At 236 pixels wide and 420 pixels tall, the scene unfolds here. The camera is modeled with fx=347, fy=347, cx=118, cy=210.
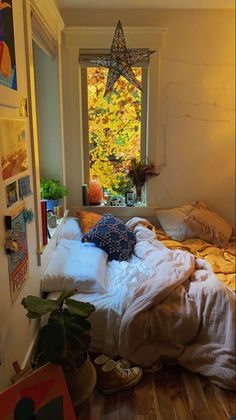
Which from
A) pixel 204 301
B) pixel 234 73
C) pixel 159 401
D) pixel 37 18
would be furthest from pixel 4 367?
pixel 234 73

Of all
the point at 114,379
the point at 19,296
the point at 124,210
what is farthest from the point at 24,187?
the point at 124,210

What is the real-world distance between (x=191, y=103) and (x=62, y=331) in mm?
2511

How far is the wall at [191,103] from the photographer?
3.08 meters

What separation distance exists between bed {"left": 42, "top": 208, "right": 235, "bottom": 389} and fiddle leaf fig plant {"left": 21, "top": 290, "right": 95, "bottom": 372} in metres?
0.51

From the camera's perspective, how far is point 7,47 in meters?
1.53

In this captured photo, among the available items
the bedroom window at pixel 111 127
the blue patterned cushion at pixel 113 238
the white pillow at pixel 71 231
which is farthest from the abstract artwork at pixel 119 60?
the white pillow at pixel 71 231

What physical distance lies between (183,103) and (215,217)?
3.66 ft

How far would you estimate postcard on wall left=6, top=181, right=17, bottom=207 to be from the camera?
1.54 meters

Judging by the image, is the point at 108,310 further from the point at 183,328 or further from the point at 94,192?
the point at 94,192

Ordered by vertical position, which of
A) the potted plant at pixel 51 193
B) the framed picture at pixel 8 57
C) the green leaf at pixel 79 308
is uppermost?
the framed picture at pixel 8 57

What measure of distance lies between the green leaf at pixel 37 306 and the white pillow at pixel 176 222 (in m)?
1.82

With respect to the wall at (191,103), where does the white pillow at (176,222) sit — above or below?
below

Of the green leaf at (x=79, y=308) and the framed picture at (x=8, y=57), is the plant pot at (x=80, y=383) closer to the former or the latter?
the green leaf at (x=79, y=308)

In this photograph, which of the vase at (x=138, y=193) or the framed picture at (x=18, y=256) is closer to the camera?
the framed picture at (x=18, y=256)
